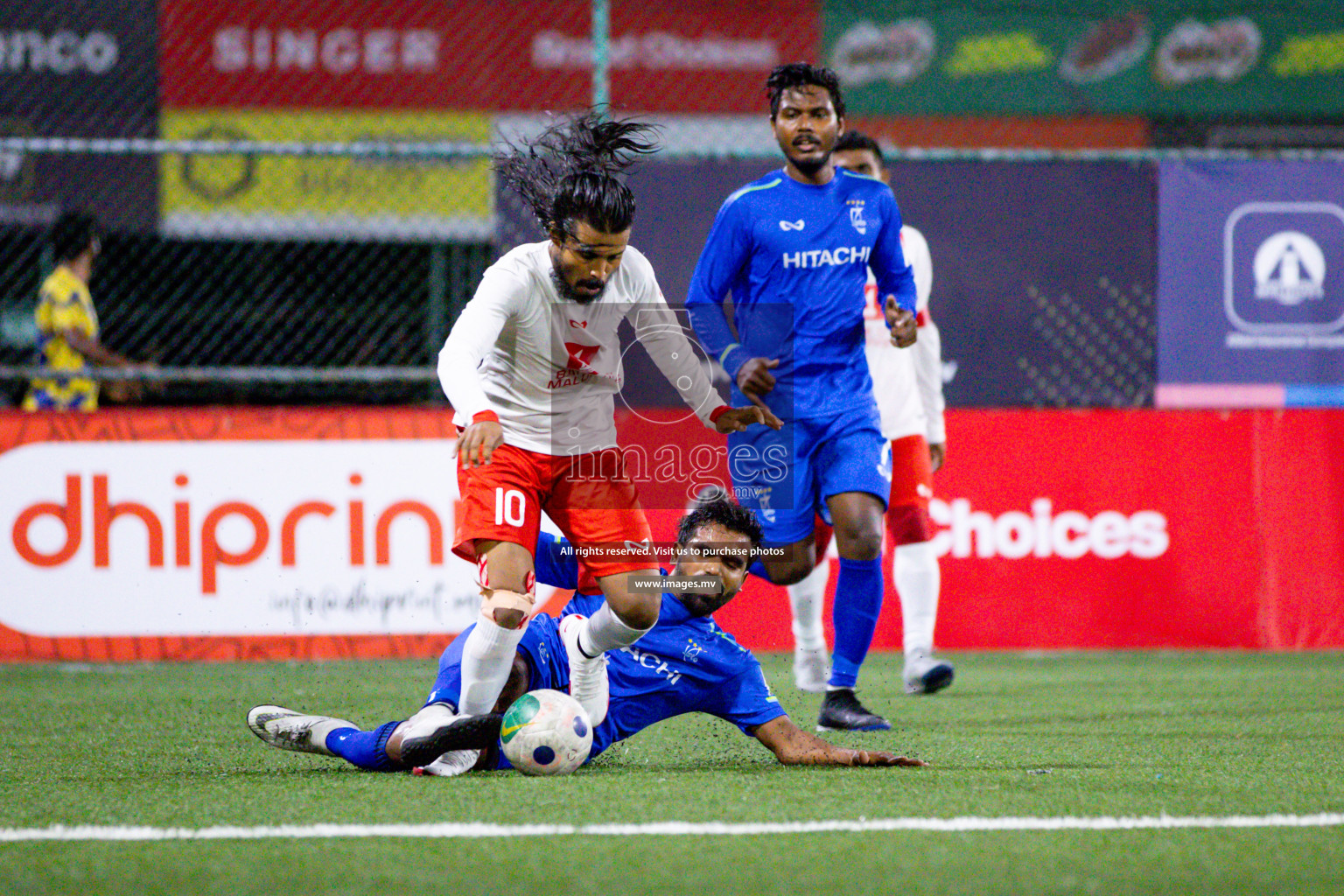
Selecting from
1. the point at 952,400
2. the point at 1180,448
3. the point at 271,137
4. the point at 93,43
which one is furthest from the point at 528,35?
the point at 1180,448

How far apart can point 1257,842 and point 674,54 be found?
28.2 feet

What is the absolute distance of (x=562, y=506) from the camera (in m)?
4.36

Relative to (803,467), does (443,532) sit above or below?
below

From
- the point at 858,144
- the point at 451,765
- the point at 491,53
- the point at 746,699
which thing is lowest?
the point at 451,765

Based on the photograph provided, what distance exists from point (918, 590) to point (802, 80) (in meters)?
2.11

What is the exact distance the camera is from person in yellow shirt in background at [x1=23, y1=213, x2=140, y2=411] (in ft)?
25.1

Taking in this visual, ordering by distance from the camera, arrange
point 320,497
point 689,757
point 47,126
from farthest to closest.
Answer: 1. point 47,126
2. point 320,497
3. point 689,757

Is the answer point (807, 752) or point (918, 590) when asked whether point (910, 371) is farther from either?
point (807, 752)

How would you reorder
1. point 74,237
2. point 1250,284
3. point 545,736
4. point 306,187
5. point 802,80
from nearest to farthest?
point 545,736, point 802,80, point 1250,284, point 74,237, point 306,187

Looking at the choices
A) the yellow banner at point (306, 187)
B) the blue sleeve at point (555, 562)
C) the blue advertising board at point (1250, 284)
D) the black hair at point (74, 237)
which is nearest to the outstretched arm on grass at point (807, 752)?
the blue sleeve at point (555, 562)

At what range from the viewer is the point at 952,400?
292 inches

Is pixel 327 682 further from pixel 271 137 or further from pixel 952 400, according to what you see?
pixel 271 137

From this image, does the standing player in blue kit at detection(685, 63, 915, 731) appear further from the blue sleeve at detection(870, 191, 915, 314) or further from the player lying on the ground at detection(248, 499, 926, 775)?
the player lying on the ground at detection(248, 499, 926, 775)

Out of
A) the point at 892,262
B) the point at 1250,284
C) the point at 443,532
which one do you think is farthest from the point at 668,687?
the point at 1250,284
